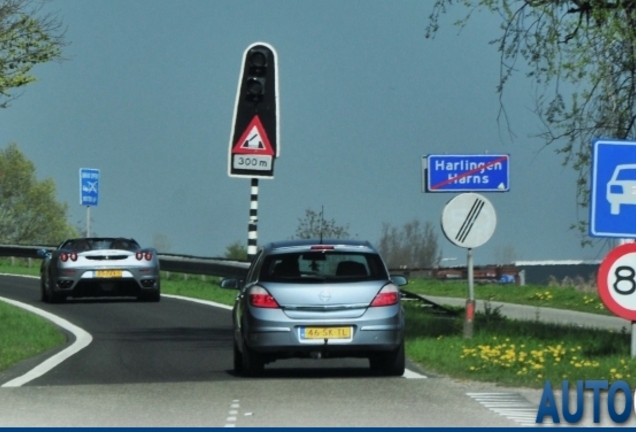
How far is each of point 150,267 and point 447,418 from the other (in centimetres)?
1885

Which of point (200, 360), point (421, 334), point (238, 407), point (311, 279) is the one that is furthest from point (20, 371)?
point (421, 334)

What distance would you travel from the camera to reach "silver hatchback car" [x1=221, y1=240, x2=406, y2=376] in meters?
15.8

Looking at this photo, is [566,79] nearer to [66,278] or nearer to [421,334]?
[421,334]

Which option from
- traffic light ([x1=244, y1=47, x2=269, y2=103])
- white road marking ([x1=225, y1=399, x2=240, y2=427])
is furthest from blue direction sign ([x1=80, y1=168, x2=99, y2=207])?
white road marking ([x1=225, y1=399, x2=240, y2=427])

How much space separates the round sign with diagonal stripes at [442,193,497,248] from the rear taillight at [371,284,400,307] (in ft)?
15.0

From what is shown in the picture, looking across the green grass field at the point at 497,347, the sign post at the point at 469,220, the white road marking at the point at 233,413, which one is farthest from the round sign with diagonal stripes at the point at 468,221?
the white road marking at the point at 233,413

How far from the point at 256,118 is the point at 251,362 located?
12.6 m

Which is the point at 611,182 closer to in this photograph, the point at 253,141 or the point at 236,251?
the point at 253,141

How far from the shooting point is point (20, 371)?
56.7 feet

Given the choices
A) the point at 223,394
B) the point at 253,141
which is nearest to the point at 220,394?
the point at 223,394

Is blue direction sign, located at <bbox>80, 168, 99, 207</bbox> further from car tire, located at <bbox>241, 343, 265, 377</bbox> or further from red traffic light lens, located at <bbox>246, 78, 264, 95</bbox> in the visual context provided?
car tire, located at <bbox>241, 343, 265, 377</bbox>

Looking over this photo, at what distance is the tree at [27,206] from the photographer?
118 metres

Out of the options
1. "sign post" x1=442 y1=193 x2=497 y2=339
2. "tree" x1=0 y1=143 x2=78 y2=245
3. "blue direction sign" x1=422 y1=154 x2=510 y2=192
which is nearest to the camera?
"sign post" x1=442 y1=193 x2=497 y2=339

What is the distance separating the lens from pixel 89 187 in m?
41.7
